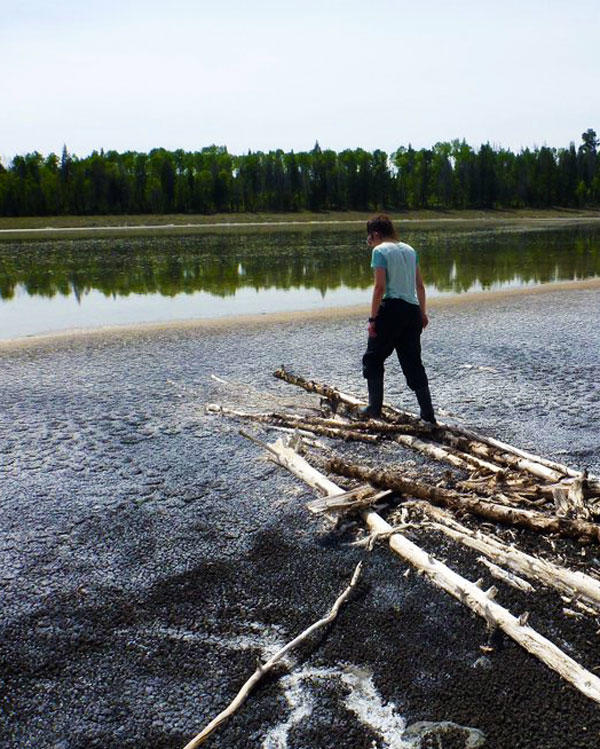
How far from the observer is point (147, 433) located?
845cm

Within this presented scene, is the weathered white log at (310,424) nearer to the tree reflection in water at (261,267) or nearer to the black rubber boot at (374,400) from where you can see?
the black rubber boot at (374,400)

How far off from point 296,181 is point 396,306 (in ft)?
404

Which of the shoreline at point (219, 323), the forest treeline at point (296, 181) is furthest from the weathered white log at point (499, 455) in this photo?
the forest treeline at point (296, 181)

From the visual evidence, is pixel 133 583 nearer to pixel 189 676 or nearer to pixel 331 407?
pixel 189 676

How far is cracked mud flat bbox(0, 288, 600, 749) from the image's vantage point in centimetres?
361

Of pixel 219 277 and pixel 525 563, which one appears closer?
pixel 525 563

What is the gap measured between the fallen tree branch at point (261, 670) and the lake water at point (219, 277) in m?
14.7

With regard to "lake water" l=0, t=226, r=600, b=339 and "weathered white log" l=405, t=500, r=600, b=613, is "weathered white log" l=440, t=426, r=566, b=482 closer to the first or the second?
"weathered white log" l=405, t=500, r=600, b=613

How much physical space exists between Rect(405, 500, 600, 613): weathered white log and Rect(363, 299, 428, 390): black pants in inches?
100

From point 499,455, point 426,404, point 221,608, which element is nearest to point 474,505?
point 499,455

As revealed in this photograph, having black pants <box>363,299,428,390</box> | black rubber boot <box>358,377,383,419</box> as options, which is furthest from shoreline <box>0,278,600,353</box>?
black pants <box>363,299,428,390</box>

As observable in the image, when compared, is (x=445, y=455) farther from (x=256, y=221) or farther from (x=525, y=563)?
(x=256, y=221)

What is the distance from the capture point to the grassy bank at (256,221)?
286 ft

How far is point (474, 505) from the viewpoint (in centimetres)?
562
